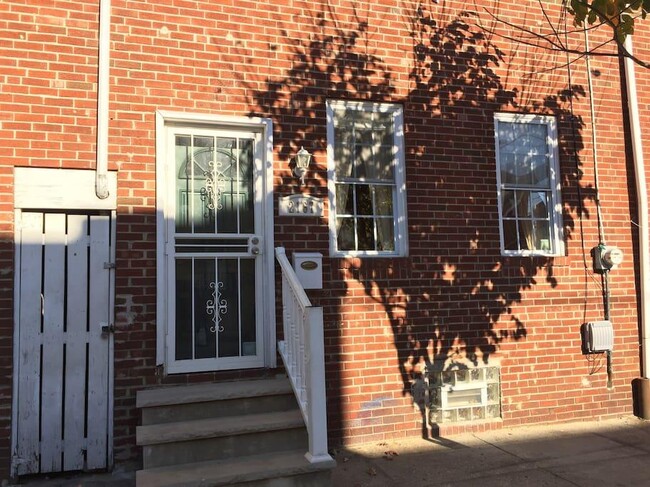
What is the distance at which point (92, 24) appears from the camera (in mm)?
4559

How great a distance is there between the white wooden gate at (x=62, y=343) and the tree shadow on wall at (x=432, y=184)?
1728 millimetres

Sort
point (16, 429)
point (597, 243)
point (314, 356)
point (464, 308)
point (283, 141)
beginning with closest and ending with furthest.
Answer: point (314, 356)
point (16, 429)
point (283, 141)
point (464, 308)
point (597, 243)

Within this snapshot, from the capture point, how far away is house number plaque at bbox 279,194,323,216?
4871 millimetres

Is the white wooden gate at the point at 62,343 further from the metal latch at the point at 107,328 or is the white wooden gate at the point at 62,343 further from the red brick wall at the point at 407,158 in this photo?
the red brick wall at the point at 407,158

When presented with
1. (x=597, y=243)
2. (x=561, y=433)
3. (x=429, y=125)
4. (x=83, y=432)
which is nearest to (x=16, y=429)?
(x=83, y=432)

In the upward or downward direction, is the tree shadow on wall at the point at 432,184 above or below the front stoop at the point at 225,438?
above

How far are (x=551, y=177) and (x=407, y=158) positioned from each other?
68.9 inches

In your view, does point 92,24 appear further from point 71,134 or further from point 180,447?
point 180,447

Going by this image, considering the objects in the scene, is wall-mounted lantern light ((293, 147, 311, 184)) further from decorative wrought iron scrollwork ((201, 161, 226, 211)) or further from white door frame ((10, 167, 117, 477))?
white door frame ((10, 167, 117, 477))

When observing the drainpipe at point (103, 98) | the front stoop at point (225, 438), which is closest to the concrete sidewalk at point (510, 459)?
the front stoop at point (225, 438)

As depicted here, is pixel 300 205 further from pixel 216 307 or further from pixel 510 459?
pixel 510 459

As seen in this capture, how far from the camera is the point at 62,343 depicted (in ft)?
14.1

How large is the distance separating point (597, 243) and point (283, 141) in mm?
3619

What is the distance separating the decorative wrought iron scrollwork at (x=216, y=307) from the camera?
4699 millimetres
